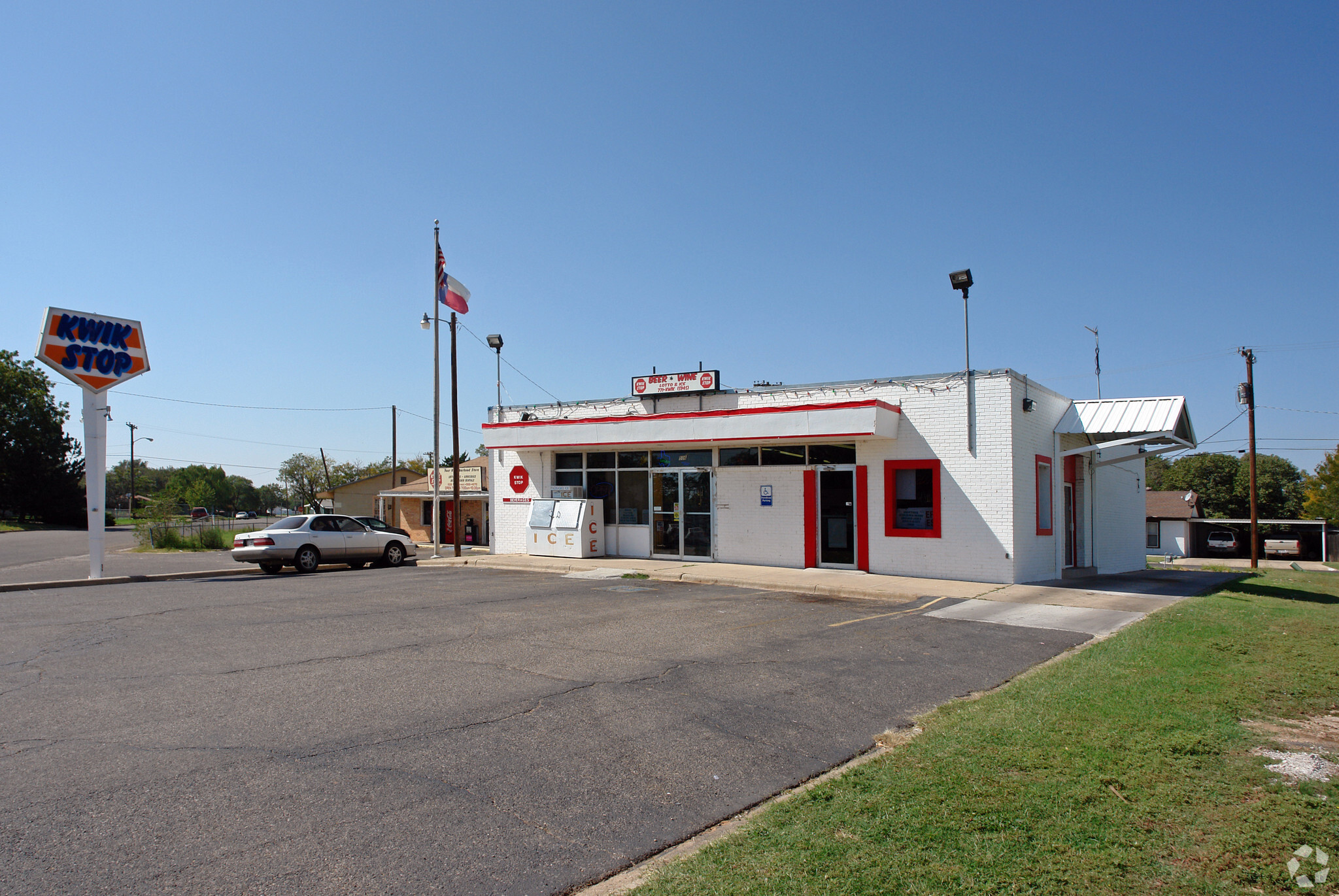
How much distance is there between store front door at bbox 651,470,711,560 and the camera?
772 inches

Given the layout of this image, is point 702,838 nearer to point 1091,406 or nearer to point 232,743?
point 232,743

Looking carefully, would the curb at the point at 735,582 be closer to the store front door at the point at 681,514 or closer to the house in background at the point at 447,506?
the store front door at the point at 681,514

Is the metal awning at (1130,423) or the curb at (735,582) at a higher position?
the metal awning at (1130,423)

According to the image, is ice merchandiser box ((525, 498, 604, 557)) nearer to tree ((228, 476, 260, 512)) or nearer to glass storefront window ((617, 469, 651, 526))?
glass storefront window ((617, 469, 651, 526))

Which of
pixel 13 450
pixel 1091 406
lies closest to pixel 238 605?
pixel 1091 406

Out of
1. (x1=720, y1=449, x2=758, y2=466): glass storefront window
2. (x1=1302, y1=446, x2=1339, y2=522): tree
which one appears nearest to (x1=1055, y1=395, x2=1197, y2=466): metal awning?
(x1=720, y1=449, x2=758, y2=466): glass storefront window

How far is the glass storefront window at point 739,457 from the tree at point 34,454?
6734cm

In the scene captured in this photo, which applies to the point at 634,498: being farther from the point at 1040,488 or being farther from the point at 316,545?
the point at 1040,488

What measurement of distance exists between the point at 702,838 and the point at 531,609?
8.18 m

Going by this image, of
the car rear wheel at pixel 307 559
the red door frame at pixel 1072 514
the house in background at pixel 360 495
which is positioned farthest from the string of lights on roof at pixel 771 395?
the house in background at pixel 360 495

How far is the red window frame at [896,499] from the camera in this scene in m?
16.4

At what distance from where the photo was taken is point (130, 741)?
18.1 feet

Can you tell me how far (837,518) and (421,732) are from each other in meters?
13.4

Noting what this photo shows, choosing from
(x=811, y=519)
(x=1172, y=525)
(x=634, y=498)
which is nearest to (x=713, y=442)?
(x=811, y=519)
